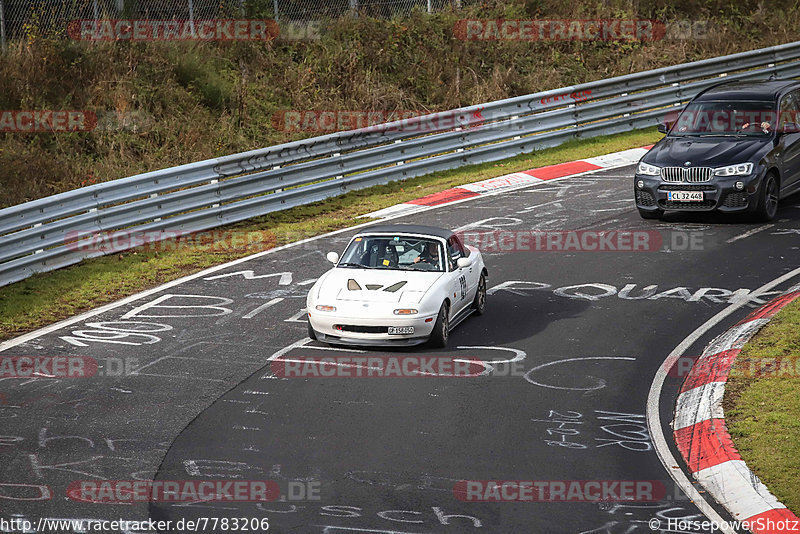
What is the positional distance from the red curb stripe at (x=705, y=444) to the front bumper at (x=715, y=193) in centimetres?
756

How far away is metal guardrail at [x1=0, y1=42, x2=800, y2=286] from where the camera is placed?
15.3 metres

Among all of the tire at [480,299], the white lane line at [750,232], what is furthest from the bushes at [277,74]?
the white lane line at [750,232]

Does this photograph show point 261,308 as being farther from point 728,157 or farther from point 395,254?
point 728,157

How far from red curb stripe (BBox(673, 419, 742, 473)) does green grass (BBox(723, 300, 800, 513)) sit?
9 centimetres

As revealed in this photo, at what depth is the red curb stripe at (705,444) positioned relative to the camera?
28.2 ft

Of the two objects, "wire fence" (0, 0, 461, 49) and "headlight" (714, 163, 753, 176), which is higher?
"wire fence" (0, 0, 461, 49)

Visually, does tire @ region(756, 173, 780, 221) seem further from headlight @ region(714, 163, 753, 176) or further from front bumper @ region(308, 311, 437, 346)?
front bumper @ region(308, 311, 437, 346)

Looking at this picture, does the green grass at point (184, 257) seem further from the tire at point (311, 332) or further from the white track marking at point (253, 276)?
the tire at point (311, 332)

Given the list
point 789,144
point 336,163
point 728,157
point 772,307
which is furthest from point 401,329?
point 789,144

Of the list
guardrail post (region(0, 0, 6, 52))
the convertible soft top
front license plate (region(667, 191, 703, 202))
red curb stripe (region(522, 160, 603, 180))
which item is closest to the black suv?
front license plate (region(667, 191, 703, 202))

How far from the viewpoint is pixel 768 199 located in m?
16.5

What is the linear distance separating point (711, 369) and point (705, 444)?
79.9 inches

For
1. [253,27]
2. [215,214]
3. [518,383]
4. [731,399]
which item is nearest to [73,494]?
[518,383]

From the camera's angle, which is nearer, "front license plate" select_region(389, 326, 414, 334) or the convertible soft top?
"front license plate" select_region(389, 326, 414, 334)
